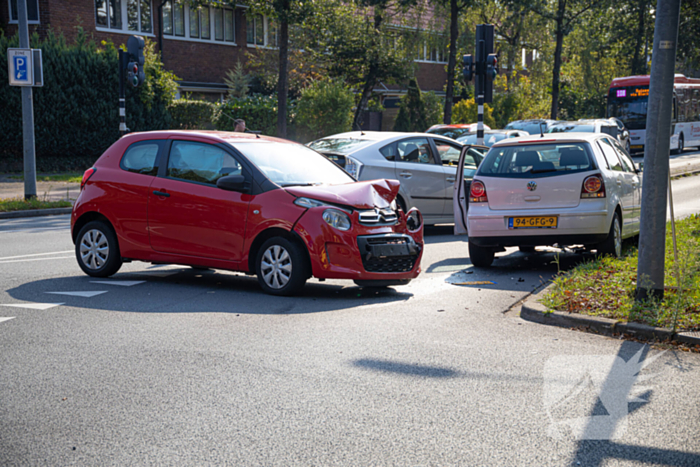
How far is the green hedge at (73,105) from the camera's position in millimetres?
24125

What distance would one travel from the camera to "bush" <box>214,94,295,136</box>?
29391 millimetres

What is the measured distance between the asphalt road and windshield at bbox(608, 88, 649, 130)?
33376 mm

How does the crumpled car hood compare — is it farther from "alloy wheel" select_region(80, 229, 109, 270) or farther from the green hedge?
the green hedge

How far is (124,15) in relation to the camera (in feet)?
109

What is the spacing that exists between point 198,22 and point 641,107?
21.7 m

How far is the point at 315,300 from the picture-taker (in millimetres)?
7758

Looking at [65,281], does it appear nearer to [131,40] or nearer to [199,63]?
[131,40]

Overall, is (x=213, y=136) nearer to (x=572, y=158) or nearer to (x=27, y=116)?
(x=572, y=158)

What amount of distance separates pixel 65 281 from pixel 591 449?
6.55 m

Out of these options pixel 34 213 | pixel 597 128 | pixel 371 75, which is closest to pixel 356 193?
pixel 34 213

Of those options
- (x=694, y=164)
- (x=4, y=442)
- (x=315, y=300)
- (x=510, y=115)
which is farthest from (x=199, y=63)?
(x=4, y=442)

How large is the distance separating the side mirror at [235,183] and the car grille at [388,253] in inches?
51.5

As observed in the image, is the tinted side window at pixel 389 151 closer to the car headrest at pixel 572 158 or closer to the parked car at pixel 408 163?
the parked car at pixel 408 163

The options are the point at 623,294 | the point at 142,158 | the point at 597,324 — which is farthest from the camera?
the point at 142,158
